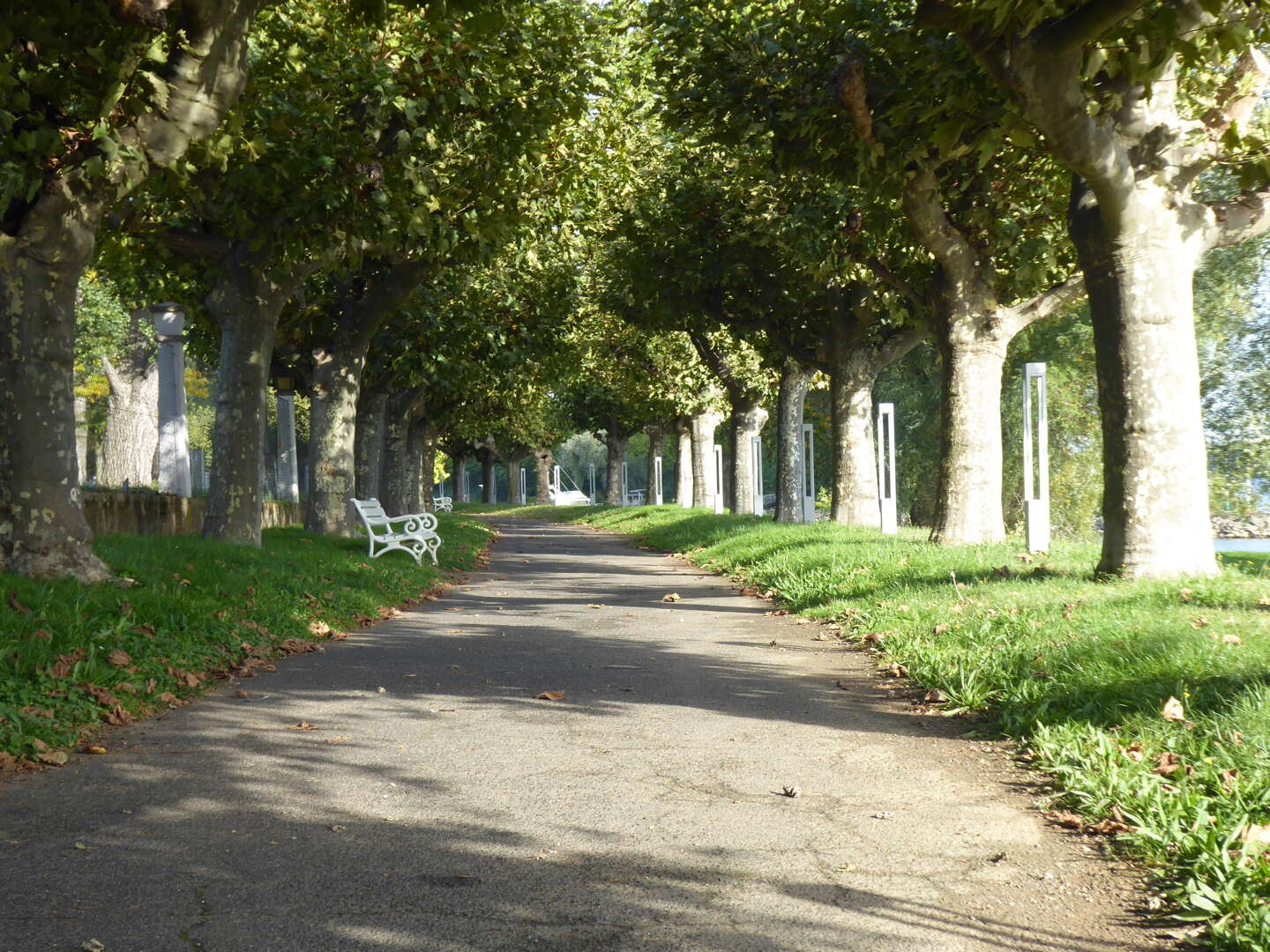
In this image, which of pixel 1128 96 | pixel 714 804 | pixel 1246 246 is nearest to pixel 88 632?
pixel 714 804

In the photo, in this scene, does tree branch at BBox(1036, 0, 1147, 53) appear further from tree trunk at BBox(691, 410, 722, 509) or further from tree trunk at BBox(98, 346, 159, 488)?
tree trunk at BBox(691, 410, 722, 509)

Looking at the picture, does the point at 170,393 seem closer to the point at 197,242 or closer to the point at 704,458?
the point at 197,242

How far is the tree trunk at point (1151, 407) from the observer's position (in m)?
10.4

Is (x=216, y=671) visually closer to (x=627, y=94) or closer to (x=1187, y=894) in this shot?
(x=1187, y=894)

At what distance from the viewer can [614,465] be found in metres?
58.8

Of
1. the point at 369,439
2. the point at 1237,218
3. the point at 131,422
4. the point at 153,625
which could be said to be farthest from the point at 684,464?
the point at 153,625

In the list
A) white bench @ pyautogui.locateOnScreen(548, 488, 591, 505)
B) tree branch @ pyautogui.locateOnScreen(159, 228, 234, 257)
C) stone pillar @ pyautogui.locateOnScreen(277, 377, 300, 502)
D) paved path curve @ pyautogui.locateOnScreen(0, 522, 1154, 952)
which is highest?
tree branch @ pyautogui.locateOnScreen(159, 228, 234, 257)

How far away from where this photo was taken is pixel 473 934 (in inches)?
142

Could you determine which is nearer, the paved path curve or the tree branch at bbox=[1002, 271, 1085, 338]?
the paved path curve

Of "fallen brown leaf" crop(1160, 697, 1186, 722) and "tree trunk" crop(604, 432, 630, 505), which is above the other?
"tree trunk" crop(604, 432, 630, 505)

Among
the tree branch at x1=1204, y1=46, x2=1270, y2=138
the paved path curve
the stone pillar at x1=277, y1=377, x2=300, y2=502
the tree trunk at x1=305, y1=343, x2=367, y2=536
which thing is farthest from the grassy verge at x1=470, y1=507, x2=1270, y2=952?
the stone pillar at x1=277, y1=377, x2=300, y2=502

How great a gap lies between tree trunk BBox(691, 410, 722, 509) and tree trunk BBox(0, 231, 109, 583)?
2700cm

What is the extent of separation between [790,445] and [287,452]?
42.8ft

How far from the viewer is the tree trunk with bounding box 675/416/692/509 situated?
1796 inches
